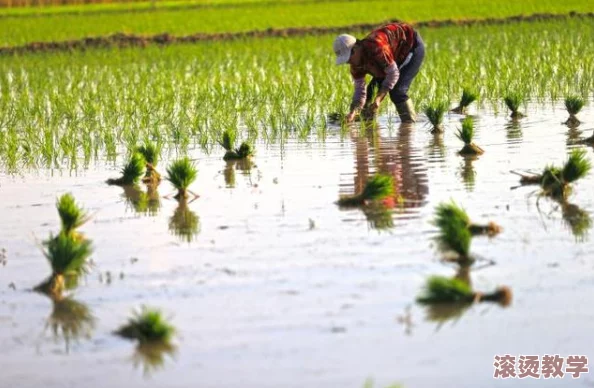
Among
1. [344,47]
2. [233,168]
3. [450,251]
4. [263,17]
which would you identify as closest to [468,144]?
[344,47]

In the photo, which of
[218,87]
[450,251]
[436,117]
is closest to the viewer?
[450,251]

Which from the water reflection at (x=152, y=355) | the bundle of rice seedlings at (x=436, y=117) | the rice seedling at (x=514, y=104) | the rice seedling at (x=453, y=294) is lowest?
the water reflection at (x=152, y=355)

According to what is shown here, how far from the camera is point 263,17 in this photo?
2330 cm

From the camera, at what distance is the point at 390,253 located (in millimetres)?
5012

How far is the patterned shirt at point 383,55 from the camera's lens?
8.75m

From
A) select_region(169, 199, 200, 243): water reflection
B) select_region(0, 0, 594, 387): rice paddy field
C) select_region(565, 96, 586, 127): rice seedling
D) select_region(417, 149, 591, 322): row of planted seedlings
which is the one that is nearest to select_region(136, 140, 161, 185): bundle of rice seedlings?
select_region(0, 0, 594, 387): rice paddy field

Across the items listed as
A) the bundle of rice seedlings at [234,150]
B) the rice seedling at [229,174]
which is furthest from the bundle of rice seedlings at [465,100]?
the rice seedling at [229,174]

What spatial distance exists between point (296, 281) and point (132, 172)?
2.72m

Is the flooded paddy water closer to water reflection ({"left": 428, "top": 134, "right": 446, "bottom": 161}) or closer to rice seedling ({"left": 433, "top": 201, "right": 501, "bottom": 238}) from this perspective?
rice seedling ({"left": 433, "top": 201, "right": 501, "bottom": 238})

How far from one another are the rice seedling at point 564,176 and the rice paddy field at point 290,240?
0.01 m

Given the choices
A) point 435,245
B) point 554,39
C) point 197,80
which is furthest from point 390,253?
point 554,39

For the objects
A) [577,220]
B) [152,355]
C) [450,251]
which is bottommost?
[152,355]

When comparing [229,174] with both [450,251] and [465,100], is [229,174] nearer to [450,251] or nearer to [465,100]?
[450,251]

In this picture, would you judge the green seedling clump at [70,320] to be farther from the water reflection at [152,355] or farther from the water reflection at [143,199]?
the water reflection at [143,199]
